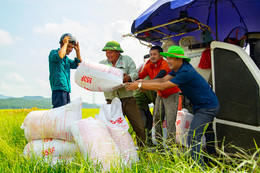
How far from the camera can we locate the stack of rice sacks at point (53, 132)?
97.0 inches

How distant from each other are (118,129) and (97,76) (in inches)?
27.0

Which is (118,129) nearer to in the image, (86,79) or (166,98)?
A: (86,79)

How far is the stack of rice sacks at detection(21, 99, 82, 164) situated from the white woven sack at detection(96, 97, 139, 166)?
1.08 ft

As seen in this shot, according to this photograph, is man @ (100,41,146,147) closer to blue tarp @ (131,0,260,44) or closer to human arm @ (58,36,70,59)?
human arm @ (58,36,70,59)

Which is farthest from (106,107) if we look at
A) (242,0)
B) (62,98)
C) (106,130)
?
(242,0)

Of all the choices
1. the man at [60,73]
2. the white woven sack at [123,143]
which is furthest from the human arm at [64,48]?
the white woven sack at [123,143]

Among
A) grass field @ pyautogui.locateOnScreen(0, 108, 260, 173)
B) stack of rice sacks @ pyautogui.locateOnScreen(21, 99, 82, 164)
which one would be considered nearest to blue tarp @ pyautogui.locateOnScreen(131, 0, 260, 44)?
stack of rice sacks @ pyautogui.locateOnScreen(21, 99, 82, 164)

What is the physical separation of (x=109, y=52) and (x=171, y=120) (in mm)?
1282

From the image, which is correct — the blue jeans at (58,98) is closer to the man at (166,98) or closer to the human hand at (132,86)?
the human hand at (132,86)

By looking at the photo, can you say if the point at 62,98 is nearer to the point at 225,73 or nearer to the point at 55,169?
the point at 55,169

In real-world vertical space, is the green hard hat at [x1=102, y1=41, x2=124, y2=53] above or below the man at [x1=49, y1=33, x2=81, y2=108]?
above

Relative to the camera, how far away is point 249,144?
2473mm

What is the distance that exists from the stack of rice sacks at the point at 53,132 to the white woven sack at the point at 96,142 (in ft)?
0.83

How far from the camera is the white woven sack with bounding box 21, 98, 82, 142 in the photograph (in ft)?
8.20
